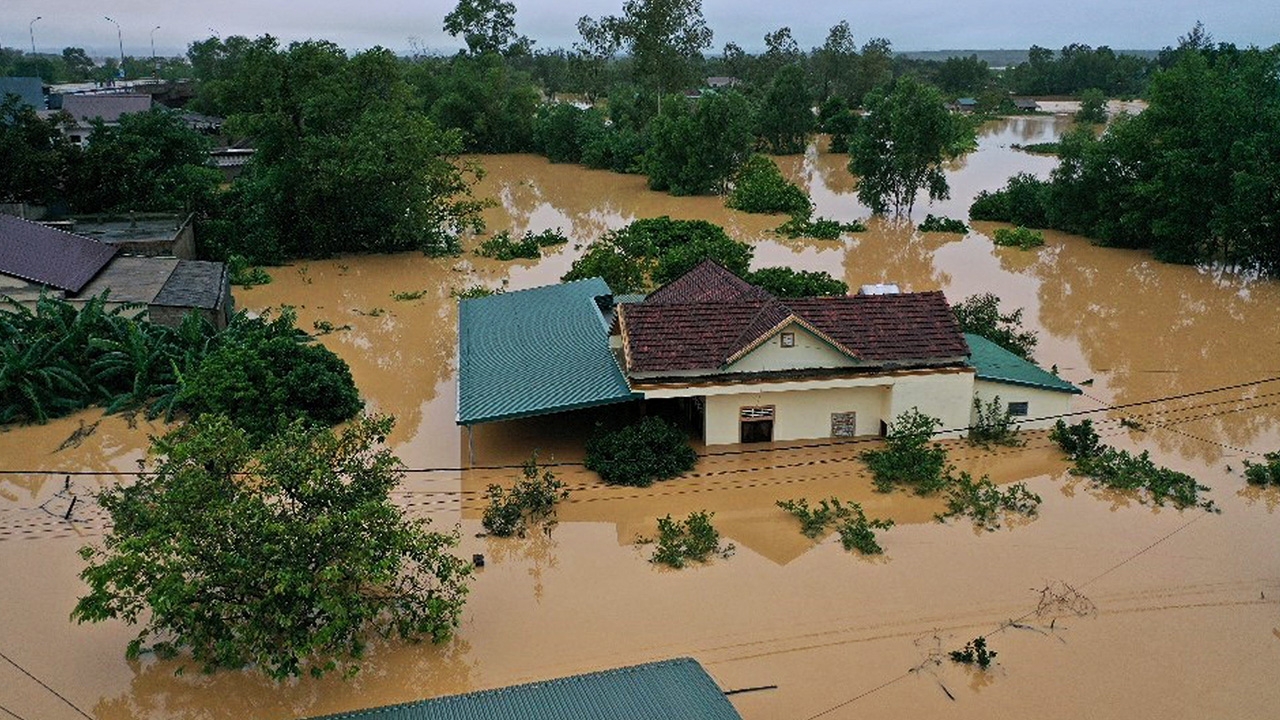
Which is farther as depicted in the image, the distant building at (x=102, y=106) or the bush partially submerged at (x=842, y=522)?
the distant building at (x=102, y=106)

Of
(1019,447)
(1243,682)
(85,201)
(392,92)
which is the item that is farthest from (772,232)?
(1243,682)

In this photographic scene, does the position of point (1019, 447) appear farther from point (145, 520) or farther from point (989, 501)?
point (145, 520)

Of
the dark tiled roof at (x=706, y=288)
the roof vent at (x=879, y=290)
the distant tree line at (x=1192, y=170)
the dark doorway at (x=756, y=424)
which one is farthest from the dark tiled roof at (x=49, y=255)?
the distant tree line at (x=1192, y=170)

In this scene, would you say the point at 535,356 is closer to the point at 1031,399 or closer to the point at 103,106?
the point at 1031,399

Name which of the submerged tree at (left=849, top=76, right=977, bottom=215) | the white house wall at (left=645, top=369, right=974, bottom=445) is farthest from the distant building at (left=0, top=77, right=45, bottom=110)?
the white house wall at (left=645, top=369, right=974, bottom=445)

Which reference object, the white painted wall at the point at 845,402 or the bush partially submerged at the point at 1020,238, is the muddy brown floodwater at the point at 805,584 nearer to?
the white painted wall at the point at 845,402

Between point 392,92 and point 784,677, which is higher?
point 392,92

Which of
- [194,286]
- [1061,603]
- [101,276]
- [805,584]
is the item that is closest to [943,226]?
[1061,603]
